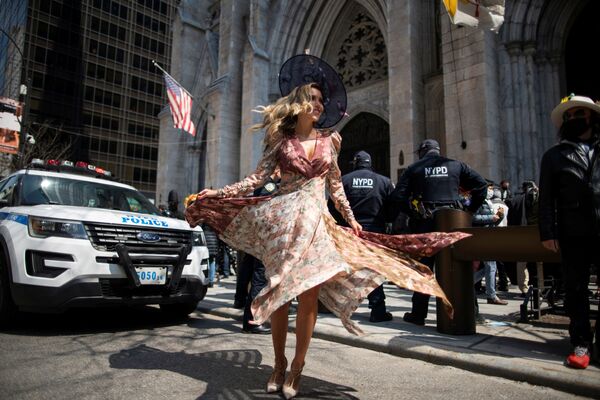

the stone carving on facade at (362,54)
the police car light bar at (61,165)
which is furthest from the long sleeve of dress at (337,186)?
the stone carving on facade at (362,54)

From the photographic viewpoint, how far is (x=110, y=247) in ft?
13.9

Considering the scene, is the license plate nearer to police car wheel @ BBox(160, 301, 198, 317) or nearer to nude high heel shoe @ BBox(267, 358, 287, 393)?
police car wheel @ BBox(160, 301, 198, 317)

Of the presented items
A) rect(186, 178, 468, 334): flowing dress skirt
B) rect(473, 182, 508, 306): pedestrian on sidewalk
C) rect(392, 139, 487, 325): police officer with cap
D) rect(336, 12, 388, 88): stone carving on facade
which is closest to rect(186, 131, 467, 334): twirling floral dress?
rect(186, 178, 468, 334): flowing dress skirt

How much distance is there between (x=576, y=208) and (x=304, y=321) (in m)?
2.36

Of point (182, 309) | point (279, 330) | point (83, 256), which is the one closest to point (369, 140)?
point (182, 309)

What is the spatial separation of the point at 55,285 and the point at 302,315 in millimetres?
2834

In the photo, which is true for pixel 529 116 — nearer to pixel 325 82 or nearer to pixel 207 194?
pixel 325 82

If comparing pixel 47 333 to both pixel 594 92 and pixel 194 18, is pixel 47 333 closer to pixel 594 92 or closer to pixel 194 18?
pixel 594 92

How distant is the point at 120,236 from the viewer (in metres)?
4.33

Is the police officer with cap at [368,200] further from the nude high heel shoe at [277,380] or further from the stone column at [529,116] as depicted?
the stone column at [529,116]

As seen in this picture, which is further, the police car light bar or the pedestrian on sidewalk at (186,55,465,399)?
the police car light bar

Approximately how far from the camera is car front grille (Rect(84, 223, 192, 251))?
4203 mm

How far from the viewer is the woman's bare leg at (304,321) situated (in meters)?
2.51

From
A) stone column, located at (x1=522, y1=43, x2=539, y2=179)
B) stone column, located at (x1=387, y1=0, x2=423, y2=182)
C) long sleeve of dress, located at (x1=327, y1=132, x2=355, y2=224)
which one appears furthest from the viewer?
stone column, located at (x1=387, y1=0, x2=423, y2=182)
